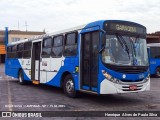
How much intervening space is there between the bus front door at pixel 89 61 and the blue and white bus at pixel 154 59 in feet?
47.3

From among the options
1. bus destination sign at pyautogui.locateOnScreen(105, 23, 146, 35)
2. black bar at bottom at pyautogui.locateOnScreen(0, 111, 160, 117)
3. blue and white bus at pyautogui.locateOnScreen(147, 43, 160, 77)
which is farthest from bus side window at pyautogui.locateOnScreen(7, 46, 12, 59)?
black bar at bottom at pyautogui.locateOnScreen(0, 111, 160, 117)

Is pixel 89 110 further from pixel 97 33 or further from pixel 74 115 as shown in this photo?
pixel 97 33

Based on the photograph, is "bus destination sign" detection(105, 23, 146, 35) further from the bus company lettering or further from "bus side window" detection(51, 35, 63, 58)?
"bus side window" detection(51, 35, 63, 58)

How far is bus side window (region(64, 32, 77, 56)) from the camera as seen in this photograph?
A: 505 inches

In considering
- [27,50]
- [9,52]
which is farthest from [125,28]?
[9,52]

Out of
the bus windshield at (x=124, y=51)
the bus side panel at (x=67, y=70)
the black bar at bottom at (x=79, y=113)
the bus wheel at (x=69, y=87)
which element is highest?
the bus windshield at (x=124, y=51)

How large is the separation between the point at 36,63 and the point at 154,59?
11.9 meters

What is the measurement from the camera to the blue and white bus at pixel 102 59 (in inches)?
433

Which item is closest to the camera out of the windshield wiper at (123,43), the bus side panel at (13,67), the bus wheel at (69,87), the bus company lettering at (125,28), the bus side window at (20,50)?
the windshield wiper at (123,43)

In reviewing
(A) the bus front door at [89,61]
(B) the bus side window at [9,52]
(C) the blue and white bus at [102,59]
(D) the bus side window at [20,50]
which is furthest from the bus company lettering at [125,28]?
(B) the bus side window at [9,52]

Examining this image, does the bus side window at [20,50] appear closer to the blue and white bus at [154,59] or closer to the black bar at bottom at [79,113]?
the black bar at bottom at [79,113]

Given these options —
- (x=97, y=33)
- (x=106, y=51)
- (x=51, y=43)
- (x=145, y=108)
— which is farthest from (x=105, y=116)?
(x=51, y=43)

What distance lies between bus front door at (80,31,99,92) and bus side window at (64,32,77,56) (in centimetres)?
59

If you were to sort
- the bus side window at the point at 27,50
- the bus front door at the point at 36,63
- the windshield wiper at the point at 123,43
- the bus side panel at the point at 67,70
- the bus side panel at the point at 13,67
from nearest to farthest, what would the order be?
1. the windshield wiper at the point at 123,43
2. the bus side panel at the point at 67,70
3. the bus front door at the point at 36,63
4. the bus side window at the point at 27,50
5. the bus side panel at the point at 13,67
